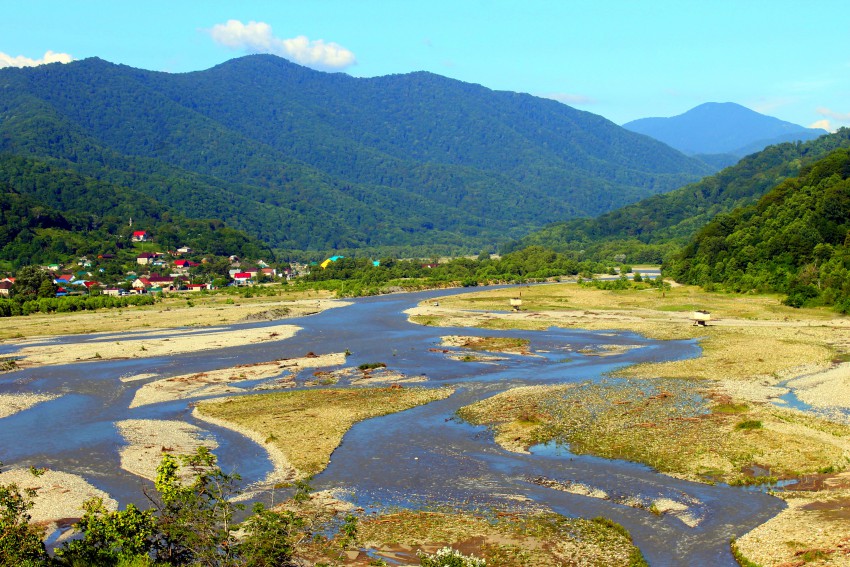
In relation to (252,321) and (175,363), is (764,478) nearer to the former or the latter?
(175,363)

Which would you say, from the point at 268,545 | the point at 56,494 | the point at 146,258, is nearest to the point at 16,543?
the point at 268,545

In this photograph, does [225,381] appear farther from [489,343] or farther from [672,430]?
[672,430]

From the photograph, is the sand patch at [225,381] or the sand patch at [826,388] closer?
the sand patch at [826,388]

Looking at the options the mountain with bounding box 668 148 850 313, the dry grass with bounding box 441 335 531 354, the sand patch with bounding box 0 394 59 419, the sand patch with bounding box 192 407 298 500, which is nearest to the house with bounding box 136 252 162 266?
the mountain with bounding box 668 148 850 313

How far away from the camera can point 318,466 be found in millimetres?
30047

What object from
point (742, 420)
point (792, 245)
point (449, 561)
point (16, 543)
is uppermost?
point (792, 245)

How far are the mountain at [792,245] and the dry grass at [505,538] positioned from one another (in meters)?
65.5

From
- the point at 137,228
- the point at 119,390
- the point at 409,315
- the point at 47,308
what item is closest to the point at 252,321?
the point at 409,315

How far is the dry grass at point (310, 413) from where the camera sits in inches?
1289

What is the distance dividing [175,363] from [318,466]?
99.3ft

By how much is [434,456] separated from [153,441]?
40.5 feet

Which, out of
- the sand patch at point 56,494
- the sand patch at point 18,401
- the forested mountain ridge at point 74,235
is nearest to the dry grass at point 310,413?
the sand patch at point 56,494

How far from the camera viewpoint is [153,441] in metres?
34.0

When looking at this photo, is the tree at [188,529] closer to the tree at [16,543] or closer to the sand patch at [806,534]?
the tree at [16,543]
